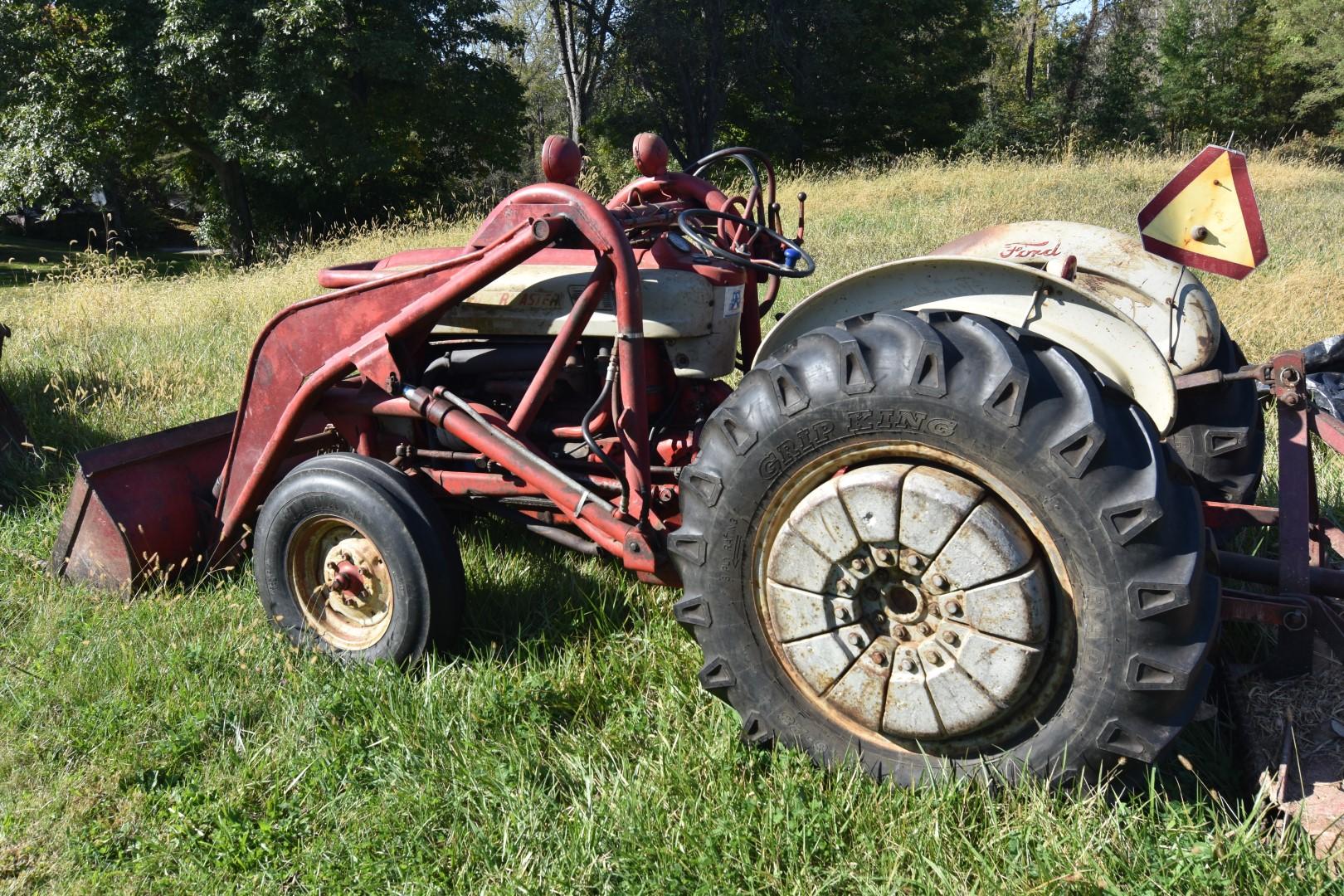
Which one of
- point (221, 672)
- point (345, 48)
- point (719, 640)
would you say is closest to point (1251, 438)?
point (719, 640)

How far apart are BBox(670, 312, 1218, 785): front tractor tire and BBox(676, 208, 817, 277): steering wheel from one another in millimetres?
678

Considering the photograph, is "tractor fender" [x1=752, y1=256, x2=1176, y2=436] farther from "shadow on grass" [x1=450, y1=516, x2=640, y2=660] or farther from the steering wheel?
"shadow on grass" [x1=450, y1=516, x2=640, y2=660]

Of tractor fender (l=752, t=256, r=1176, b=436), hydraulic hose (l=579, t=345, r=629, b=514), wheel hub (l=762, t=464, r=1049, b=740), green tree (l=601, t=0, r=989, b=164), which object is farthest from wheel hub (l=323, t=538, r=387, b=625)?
green tree (l=601, t=0, r=989, b=164)

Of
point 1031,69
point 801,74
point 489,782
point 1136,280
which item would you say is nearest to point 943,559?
point 489,782

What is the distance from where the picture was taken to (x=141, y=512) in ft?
12.7

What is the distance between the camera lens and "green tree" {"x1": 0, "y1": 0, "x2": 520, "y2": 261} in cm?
2141

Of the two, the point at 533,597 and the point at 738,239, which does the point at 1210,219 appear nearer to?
the point at 738,239

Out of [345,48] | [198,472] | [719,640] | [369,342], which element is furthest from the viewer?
[345,48]

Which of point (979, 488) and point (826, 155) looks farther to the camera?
point (826, 155)

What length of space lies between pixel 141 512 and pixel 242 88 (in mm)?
21870

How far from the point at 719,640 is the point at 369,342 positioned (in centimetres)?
160

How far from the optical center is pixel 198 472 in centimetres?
412

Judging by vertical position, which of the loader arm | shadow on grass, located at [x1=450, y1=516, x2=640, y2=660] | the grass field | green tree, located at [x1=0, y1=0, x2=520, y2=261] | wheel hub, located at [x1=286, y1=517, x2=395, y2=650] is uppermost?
green tree, located at [x1=0, y1=0, x2=520, y2=261]

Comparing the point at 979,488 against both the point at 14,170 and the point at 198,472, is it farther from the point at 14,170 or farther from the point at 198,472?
the point at 14,170
